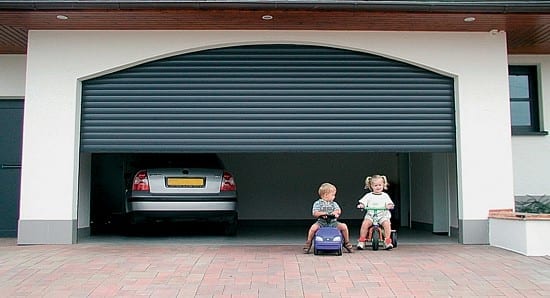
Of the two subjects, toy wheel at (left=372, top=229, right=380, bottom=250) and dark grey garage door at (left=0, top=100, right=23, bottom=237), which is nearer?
toy wheel at (left=372, top=229, right=380, bottom=250)

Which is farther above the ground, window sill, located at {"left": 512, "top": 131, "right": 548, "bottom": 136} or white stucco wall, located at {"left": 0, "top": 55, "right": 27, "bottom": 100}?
white stucco wall, located at {"left": 0, "top": 55, "right": 27, "bottom": 100}

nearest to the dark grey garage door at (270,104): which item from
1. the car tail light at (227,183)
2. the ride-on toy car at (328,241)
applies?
the car tail light at (227,183)

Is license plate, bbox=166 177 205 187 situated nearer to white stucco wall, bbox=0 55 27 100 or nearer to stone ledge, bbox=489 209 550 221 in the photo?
white stucco wall, bbox=0 55 27 100

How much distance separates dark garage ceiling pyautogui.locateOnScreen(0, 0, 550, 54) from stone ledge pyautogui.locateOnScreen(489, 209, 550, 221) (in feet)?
8.61

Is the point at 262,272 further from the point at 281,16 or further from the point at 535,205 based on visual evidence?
the point at 535,205

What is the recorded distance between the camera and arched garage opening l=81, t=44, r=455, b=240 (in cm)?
837

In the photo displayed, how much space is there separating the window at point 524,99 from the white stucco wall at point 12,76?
849cm

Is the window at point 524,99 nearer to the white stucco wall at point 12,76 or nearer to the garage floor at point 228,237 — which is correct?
the garage floor at point 228,237

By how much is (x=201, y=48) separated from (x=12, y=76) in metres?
3.50

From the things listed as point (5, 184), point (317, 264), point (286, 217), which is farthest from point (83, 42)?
point (286, 217)

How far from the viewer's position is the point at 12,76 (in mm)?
9453

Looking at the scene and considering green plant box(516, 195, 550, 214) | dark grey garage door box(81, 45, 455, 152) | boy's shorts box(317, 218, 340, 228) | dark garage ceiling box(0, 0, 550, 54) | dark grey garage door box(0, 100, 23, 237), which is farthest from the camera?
dark grey garage door box(0, 100, 23, 237)

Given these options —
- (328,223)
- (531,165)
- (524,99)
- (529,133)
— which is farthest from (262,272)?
(524,99)

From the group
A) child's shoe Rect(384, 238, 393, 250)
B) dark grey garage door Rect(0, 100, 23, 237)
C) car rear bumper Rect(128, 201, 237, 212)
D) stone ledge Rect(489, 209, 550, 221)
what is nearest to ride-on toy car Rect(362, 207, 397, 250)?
child's shoe Rect(384, 238, 393, 250)
